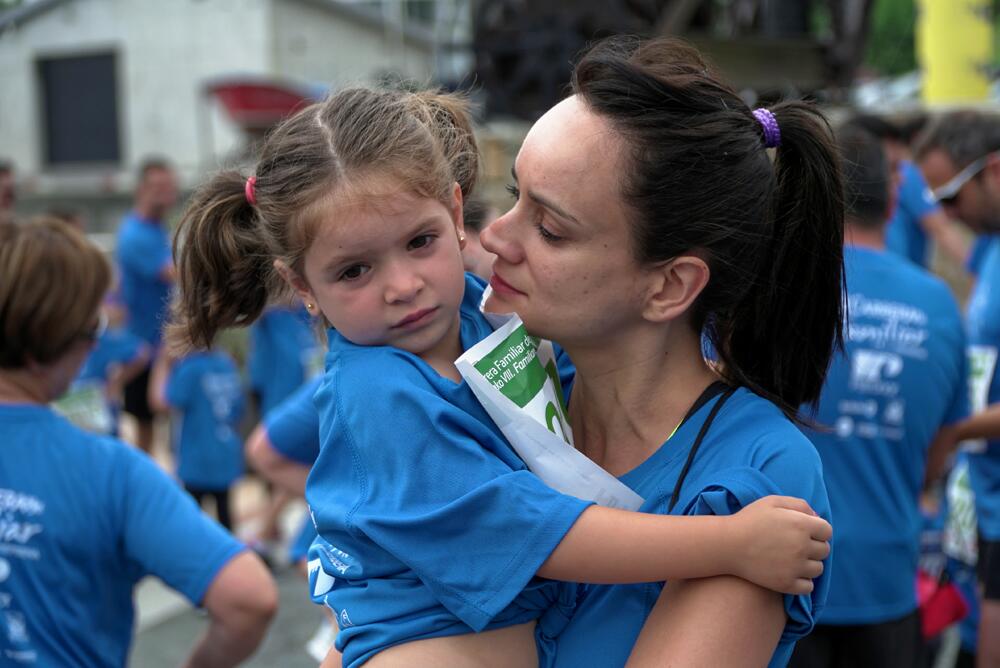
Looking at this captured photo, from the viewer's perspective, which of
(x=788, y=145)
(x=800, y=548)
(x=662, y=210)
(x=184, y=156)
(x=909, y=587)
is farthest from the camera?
(x=184, y=156)

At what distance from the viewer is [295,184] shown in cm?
180

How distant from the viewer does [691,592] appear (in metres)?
1.52

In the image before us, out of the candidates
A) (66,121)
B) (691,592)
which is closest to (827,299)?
(691,592)

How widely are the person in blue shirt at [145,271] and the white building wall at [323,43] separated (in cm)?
1405

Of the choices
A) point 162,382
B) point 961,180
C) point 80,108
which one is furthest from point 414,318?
point 80,108

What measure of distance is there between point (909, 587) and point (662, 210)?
2192 millimetres

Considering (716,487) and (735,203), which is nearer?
(716,487)

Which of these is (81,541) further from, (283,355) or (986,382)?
(283,355)

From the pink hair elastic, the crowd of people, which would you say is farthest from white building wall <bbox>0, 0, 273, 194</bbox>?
the pink hair elastic

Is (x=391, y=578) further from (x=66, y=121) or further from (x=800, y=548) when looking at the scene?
(x=66, y=121)

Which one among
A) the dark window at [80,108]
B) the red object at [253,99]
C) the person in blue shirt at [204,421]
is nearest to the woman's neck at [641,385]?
the person in blue shirt at [204,421]

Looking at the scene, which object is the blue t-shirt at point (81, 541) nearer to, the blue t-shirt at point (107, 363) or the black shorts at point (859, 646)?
the black shorts at point (859, 646)

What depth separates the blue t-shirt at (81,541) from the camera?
92.8 inches

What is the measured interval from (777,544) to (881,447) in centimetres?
203
